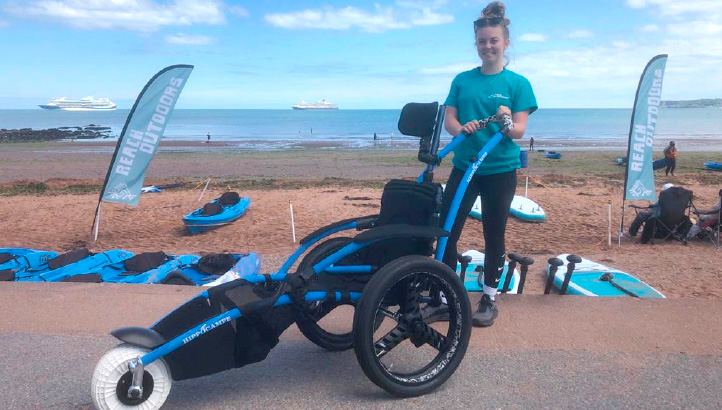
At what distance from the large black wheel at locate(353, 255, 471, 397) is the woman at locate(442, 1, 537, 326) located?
2.66ft

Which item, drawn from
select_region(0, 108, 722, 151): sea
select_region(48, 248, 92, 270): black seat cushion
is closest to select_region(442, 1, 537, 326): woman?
select_region(48, 248, 92, 270): black seat cushion

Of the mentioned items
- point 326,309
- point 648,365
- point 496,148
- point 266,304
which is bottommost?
point 648,365

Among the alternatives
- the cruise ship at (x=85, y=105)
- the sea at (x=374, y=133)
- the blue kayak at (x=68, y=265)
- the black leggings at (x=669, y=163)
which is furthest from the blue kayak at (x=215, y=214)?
the cruise ship at (x=85, y=105)

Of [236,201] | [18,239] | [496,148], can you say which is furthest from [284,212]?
[496,148]

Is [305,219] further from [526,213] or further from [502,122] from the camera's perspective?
[502,122]

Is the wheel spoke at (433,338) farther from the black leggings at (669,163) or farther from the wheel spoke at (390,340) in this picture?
the black leggings at (669,163)

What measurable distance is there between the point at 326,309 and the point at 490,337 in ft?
3.66

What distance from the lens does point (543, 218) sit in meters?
12.3

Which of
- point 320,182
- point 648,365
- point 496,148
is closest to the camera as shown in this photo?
point 648,365

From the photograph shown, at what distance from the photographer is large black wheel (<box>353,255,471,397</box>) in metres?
2.78

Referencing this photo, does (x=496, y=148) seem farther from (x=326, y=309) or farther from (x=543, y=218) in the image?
(x=543, y=218)

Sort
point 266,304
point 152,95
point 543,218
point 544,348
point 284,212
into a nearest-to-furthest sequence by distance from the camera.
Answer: point 266,304 → point 544,348 → point 152,95 → point 543,218 → point 284,212

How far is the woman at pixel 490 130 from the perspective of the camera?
3789 millimetres

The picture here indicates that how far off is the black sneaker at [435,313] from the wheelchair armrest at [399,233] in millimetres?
473
